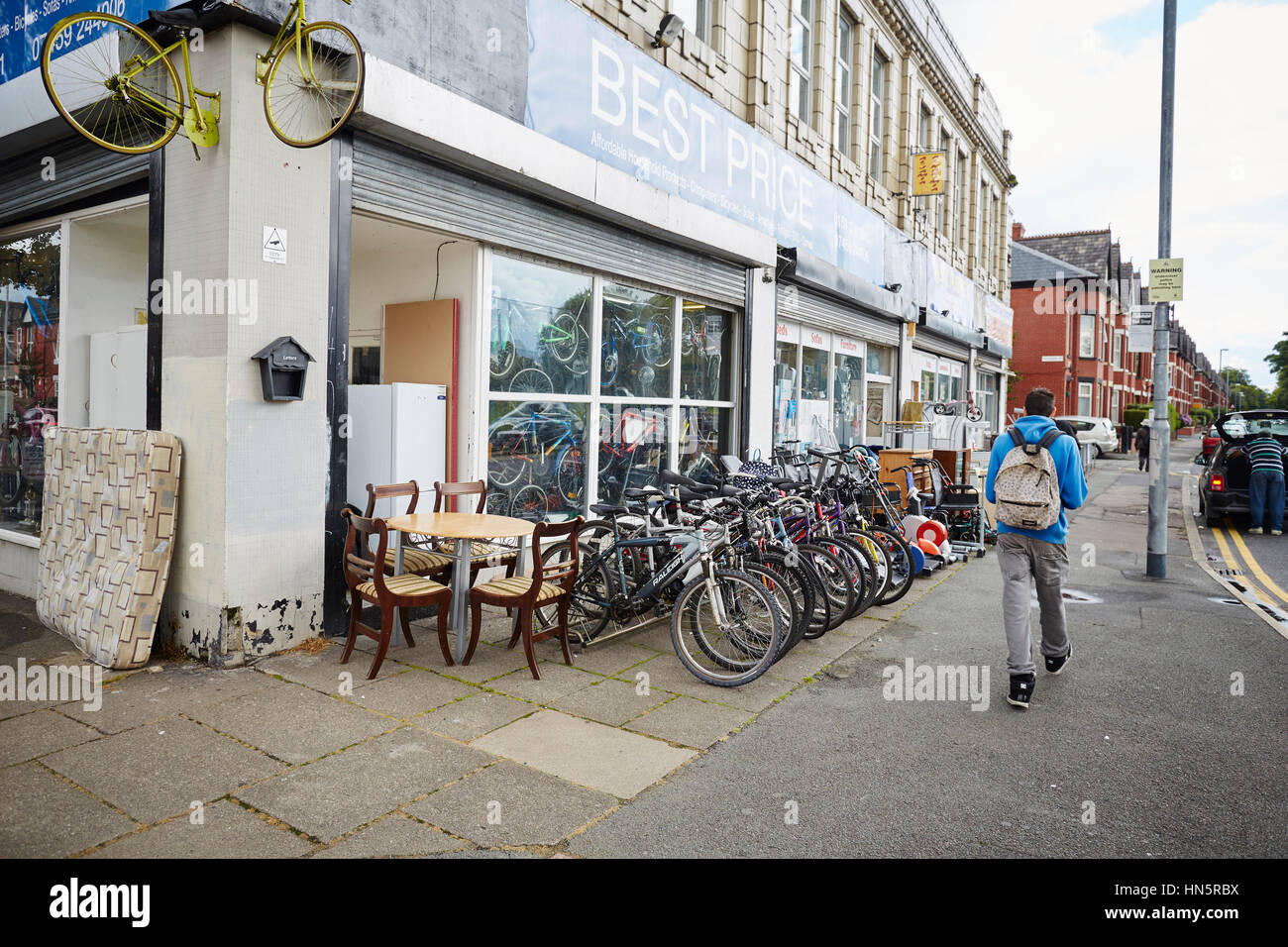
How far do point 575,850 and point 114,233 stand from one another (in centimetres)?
613

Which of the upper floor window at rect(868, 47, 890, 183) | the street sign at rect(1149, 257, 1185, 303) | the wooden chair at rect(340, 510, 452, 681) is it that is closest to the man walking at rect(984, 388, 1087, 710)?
the wooden chair at rect(340, 510, 452, 681)

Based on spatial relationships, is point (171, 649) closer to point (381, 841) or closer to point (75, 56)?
point (381, 841)

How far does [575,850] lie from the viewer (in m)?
3.23

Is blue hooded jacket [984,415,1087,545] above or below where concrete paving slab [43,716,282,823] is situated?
above

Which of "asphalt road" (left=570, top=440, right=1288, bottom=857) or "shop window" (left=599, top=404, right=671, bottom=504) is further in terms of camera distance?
"shop window" (left=599, top=404, right=671, bottom=504)

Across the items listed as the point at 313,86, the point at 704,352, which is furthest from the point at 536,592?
the point at 704,352

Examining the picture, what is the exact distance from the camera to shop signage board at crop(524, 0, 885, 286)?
7098mm

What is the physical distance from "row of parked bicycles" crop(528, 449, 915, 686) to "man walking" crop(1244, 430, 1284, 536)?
9.01 meters

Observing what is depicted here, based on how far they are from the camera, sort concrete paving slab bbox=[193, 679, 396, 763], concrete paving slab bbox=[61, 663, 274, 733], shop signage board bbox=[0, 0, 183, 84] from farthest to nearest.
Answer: shop signage board bbox=[0, 0, 183, 84]
concrete paving slab bbox=[61, 663, 274, 733]
concrete paving slab bbox=[193, 679, 396, 763]

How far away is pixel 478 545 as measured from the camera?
6203mm

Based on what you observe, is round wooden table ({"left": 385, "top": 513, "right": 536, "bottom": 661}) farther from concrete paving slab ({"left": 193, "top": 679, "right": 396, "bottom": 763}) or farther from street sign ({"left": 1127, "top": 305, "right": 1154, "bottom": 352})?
street sign ({"left": 1127, "top": 305, "right": 1154, "bottom": 352})

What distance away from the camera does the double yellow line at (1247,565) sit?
8.75m

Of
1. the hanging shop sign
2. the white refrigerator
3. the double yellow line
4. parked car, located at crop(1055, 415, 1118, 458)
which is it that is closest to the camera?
the white refrigerator
